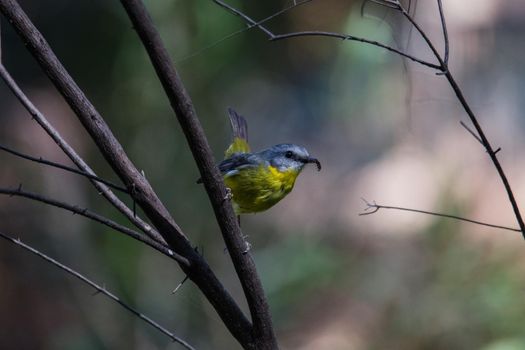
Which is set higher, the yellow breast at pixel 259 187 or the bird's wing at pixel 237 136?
the bird's wing at pixel 237 136

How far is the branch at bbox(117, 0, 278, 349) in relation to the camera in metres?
1.25

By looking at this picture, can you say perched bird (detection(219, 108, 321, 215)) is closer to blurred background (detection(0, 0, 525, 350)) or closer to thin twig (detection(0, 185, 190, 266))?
blurred background (detection(0, 0, 525, 350))

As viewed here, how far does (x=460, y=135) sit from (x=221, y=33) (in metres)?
2.68

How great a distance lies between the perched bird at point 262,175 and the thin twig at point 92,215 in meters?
1.41

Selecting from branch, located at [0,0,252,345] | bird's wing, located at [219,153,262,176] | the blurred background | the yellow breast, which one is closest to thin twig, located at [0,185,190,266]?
branch, located at [0,0,252,345]

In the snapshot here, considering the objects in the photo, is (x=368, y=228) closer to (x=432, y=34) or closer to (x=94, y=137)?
(x=432, y=34)

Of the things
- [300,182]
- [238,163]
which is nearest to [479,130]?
[238,163]

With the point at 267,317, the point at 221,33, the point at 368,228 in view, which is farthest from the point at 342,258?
the point at 267,317

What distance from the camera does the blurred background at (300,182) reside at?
4.25 metres

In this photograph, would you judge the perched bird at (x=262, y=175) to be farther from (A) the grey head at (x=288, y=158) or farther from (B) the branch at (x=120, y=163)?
(B) the branch at (x=120, y=163)

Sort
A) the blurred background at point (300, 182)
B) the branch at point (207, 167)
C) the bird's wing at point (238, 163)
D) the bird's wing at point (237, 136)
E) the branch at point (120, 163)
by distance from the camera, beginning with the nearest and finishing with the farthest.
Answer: the branch at point (207, 167), the branch at point (120, 163), the bird's wing at point (238, 163), the bird's wing at point (237, 136), the blurred background at point (300, 182)

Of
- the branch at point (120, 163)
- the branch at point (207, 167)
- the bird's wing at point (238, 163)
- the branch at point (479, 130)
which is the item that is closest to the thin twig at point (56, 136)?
the branch at point (120, 163)

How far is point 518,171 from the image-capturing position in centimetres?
589

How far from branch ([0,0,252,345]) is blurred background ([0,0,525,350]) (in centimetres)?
185
